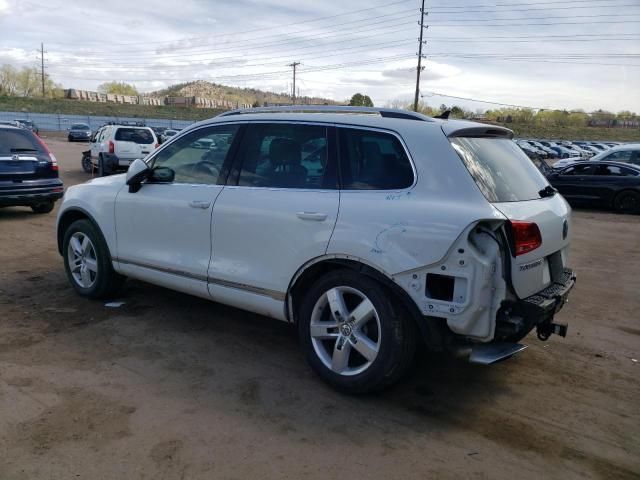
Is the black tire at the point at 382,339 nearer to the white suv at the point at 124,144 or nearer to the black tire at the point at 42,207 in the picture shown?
the black tire at the point at 42,207

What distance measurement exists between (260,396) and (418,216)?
1.57 meters

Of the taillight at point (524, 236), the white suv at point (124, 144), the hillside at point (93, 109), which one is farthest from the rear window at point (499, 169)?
the hillside at point (93, 109)

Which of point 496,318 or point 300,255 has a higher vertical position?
point 300,255

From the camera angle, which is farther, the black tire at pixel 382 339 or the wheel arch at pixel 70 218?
the wheel arch at pixel 70 218

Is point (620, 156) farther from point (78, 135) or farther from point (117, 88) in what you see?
point (117, 88)

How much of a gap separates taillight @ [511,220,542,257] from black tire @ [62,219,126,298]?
3717mm

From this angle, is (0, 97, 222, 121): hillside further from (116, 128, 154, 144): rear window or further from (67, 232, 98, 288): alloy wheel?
(67, 232, 98, 288): alloy wheel

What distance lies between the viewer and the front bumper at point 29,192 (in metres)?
9.45

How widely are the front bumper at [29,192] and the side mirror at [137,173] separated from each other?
5763 mm

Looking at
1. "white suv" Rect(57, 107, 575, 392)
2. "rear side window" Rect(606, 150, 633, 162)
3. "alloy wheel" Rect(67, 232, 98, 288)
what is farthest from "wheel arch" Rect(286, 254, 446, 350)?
"rear side window" Rect(606, 150, 633, 162)

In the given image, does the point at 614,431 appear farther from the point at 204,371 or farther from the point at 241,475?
the point at 204,371

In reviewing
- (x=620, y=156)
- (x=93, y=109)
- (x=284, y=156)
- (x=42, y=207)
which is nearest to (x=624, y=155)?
(x=620, y=156)

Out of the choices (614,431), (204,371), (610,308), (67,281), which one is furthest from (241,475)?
(610,308)

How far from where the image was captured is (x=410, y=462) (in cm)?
300
